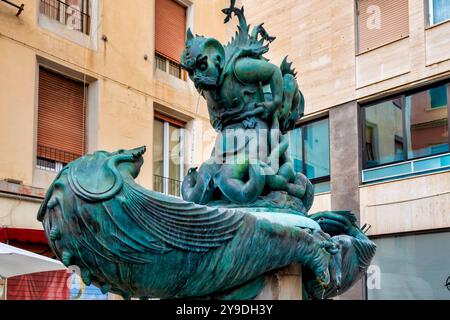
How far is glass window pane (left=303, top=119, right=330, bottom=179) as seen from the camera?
54.0 feet

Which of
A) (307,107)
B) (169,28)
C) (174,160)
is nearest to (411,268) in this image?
(307,107)

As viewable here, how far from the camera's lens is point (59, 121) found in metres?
13.3

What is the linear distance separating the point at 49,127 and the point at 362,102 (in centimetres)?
683

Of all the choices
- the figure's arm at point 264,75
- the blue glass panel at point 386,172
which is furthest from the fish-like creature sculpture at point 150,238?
the blue glass panel at point 386,172

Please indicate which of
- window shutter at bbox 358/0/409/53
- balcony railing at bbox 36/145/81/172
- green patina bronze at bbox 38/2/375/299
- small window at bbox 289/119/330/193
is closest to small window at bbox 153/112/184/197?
small window at bbox 289/119/330/193

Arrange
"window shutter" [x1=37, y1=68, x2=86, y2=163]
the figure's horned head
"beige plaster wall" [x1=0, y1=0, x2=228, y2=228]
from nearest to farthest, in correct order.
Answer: the figure's horned head < "beige plaster wall" [x1=0, y1=0, x2=228, y2=228] < "window shutter" [x1=37, y1=68, x2=86, y2=163]

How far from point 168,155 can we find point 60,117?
351 cm

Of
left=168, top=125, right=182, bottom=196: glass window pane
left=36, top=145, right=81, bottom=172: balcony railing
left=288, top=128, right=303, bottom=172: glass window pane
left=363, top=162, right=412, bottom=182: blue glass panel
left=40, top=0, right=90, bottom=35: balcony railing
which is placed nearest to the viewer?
left=36, top=145, right=81, bottom=172: balcony railing

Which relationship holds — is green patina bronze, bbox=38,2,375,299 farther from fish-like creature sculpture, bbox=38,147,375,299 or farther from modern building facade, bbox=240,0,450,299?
modern building facade, bbox=240,0,450,299

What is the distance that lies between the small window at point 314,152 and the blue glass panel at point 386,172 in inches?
46.2

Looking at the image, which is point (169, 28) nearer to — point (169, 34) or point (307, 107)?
point (169, 34)

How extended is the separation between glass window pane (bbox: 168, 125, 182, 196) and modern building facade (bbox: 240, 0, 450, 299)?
284 cm

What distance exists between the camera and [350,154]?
15.7 meters

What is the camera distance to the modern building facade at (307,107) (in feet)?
41.7
